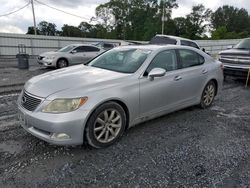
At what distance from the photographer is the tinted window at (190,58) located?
497 centimetres

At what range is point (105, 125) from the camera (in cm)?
363

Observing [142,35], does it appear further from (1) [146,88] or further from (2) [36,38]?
(1) [146,88]

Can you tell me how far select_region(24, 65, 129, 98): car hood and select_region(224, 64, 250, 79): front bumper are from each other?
20.1 ft

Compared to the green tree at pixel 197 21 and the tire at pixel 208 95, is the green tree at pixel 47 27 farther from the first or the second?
the tire at pixel 208 95

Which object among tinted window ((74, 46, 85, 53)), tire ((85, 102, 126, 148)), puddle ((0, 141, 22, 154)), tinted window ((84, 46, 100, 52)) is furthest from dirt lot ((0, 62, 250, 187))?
tinted window ((84, 46, 100, 52))

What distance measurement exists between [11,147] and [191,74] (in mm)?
3545

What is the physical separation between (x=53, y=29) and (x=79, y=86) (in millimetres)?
77831

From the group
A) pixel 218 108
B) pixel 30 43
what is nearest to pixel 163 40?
pixel 218 108

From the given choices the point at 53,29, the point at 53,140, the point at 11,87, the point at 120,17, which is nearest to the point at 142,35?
the point at 120,17

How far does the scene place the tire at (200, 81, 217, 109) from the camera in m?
5.58

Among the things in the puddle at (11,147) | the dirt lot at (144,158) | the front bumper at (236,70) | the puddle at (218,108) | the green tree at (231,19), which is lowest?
the dirt lot at (144,158)

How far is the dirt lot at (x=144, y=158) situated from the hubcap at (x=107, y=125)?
18 centimetres

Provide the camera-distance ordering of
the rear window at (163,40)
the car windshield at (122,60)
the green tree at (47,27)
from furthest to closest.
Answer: the green tree at (47,27) → the rear window at (163,40) → the car windshield at (122,60)

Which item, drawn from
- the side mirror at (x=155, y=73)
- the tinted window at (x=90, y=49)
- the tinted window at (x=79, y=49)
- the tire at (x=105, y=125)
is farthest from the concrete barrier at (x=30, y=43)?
the tire at (x=105, y=125)
